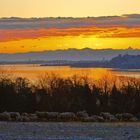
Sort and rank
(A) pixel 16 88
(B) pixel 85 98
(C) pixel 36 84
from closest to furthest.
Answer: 1. (B) pixel 85 98
2. (A) pixel 16 88
3. (C) pixel 36 84

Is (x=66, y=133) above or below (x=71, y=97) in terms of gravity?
below

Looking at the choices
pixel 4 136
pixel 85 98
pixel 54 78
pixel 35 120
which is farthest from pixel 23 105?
pixel 4 136

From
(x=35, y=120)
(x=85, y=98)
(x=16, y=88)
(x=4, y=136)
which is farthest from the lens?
(x=16, y=88)

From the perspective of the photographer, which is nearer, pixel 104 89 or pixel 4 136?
pixel 4 136

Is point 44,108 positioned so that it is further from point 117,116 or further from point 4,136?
point 4,136

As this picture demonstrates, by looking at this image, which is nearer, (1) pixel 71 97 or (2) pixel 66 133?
(2) pixel 66 133

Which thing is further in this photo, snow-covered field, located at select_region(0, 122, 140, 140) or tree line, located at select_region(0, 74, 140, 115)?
tree line, located at select_region(0, 74, 140, 115)

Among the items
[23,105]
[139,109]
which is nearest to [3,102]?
[23,105]

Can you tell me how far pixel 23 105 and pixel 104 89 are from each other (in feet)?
36.4

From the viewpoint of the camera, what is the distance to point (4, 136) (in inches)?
1457

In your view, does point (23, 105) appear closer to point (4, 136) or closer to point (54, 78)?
point (54, 78)

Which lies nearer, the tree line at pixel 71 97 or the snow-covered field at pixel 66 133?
the snow-covered field at pixel 66 133

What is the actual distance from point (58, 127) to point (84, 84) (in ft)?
103

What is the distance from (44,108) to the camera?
213 feet
